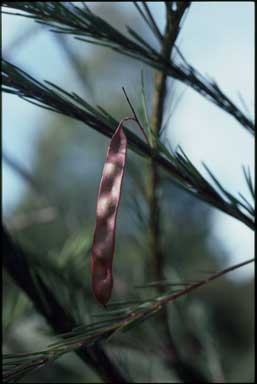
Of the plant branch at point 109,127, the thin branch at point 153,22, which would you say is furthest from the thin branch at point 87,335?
the thin branch at point 153,22

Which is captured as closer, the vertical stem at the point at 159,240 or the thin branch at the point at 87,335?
the thin branch at the point at 87,335

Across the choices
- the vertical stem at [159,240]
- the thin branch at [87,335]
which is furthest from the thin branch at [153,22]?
the thin branch at [87,335]

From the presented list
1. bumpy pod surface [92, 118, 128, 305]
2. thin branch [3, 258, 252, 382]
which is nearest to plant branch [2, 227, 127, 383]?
thin branch [3, 258, 252, 382]

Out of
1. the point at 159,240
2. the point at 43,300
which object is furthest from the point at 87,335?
the point at 159,240

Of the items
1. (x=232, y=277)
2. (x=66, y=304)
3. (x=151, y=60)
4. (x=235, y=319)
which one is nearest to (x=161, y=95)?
(x=151, y=60)

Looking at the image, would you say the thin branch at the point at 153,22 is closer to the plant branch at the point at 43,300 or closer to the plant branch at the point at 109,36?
the plant branch at the point at 109,36

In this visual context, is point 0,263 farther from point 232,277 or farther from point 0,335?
point 232,277

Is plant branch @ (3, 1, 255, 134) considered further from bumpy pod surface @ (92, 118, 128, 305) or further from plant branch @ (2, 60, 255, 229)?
bumpy pod surface @ (92, 118, 128, 305)

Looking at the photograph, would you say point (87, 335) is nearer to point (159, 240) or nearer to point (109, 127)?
point (109, 127)

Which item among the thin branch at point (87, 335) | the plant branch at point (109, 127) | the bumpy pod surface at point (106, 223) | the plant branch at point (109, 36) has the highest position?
the plant branch at point (109, 36)

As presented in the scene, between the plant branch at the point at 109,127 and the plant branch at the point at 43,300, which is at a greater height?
the plant branch at the point at 109,127
